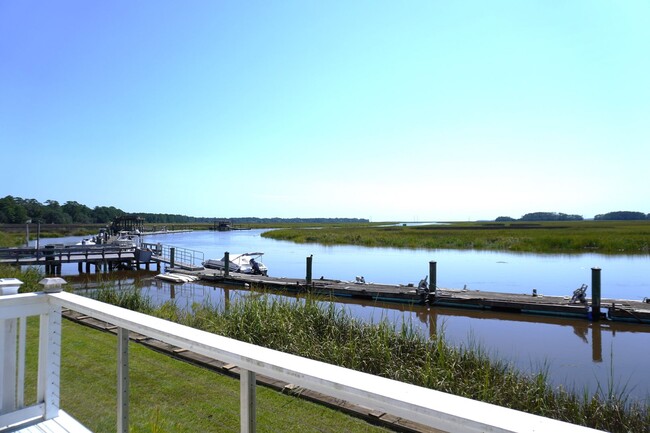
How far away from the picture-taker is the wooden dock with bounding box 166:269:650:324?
15318mm

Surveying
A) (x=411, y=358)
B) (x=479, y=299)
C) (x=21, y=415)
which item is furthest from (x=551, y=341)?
(x=21, y=415)

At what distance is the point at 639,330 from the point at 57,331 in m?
16.7

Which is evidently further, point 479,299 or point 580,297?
point 479,299

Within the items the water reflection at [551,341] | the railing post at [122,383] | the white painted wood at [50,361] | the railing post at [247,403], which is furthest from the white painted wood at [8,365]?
the water reflection at [551,341]

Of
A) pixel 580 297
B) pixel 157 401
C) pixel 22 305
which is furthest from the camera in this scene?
pixel 580 297

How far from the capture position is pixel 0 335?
271 cm

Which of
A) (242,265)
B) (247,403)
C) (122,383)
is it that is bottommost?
(242,265)

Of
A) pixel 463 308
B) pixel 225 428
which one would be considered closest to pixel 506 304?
pixel 463 308

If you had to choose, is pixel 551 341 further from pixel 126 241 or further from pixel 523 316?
pixel 126 241

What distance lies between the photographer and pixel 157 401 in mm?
3500

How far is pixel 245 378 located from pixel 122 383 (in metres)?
1.11

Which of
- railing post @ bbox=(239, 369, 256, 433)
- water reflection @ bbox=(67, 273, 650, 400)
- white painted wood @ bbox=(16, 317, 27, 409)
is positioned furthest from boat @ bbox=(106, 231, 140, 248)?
railing post @ bbox=(239, 369, 256, 433)

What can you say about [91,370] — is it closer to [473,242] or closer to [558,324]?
Result: [558,324]

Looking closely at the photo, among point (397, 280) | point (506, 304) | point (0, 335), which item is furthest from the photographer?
point (397, 280)
